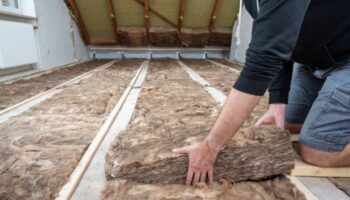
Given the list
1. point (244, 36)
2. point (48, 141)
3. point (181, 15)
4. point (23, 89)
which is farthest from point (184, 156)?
point (181, 15)

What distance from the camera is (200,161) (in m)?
1.01

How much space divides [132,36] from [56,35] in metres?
1.86

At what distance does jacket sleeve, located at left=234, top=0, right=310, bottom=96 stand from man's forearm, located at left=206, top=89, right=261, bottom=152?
0.07 feet

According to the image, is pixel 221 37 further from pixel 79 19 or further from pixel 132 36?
pixel 79 19

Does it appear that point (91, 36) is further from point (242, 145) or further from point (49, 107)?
point (242, 145)

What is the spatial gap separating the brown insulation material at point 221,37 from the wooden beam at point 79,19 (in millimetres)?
3034

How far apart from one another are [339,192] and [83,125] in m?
1.39

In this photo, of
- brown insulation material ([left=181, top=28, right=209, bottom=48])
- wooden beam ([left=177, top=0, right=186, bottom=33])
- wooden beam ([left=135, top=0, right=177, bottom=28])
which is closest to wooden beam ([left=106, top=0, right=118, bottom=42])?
wooden beam ([left=135, top=0, right=177, bottom=28])

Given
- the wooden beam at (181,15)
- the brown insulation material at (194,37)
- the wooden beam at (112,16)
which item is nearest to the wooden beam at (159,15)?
the wooden beam at (181,15)

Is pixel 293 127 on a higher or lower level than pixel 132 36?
lower

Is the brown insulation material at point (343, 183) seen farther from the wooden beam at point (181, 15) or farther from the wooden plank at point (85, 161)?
the wooden beam at point (181, 15)

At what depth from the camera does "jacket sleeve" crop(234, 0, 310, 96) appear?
761mm

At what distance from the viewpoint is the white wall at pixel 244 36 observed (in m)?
5.37

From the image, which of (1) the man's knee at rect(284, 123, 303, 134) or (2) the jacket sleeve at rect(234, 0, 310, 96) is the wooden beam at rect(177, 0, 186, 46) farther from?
(2) the jacket sleeve at rect(234, 0, 310, 96)
